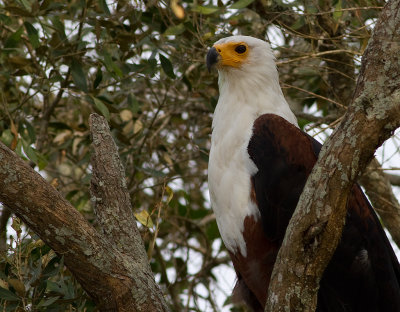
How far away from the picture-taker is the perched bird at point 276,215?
10.8 ft

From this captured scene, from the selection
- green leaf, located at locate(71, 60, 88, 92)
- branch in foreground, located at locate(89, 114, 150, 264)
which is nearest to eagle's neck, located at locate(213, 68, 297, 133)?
branch in foreground, located at locate(89, 114, 150, 264)

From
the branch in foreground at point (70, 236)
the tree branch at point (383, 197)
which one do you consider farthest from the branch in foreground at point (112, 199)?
the tree branch at point (383, 197)

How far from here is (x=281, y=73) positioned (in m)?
5.16

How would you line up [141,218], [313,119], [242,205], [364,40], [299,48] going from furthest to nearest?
[299,48]
[313,119]
[364,40]
[141,218]
[242,205]

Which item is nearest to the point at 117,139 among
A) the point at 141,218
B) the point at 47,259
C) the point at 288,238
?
the point at 141,218

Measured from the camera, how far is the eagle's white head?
384 cm

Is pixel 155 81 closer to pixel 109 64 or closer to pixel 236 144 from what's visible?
pixel 109 64

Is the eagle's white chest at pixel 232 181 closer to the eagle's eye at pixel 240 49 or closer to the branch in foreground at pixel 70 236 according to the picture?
the eagle's eye at pixel 240 49

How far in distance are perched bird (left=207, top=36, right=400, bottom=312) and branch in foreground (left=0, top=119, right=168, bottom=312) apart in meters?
0.74

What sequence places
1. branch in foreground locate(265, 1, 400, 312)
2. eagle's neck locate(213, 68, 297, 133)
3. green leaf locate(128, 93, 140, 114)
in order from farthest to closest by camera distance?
green leaf locate(128, 93, 140, 114) < eagle's neck locate(213, 68, 297, 133) < branch in foreground locate(265, 1, 400, 312)

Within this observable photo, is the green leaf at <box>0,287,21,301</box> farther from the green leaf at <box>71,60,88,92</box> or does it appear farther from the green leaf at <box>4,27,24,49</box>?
the green leaf at <box>4,27,24,49</box>

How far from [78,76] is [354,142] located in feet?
7.03

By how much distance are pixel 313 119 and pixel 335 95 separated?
354 millimetres

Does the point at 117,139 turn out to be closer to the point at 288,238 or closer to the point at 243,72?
the point at 243,72
